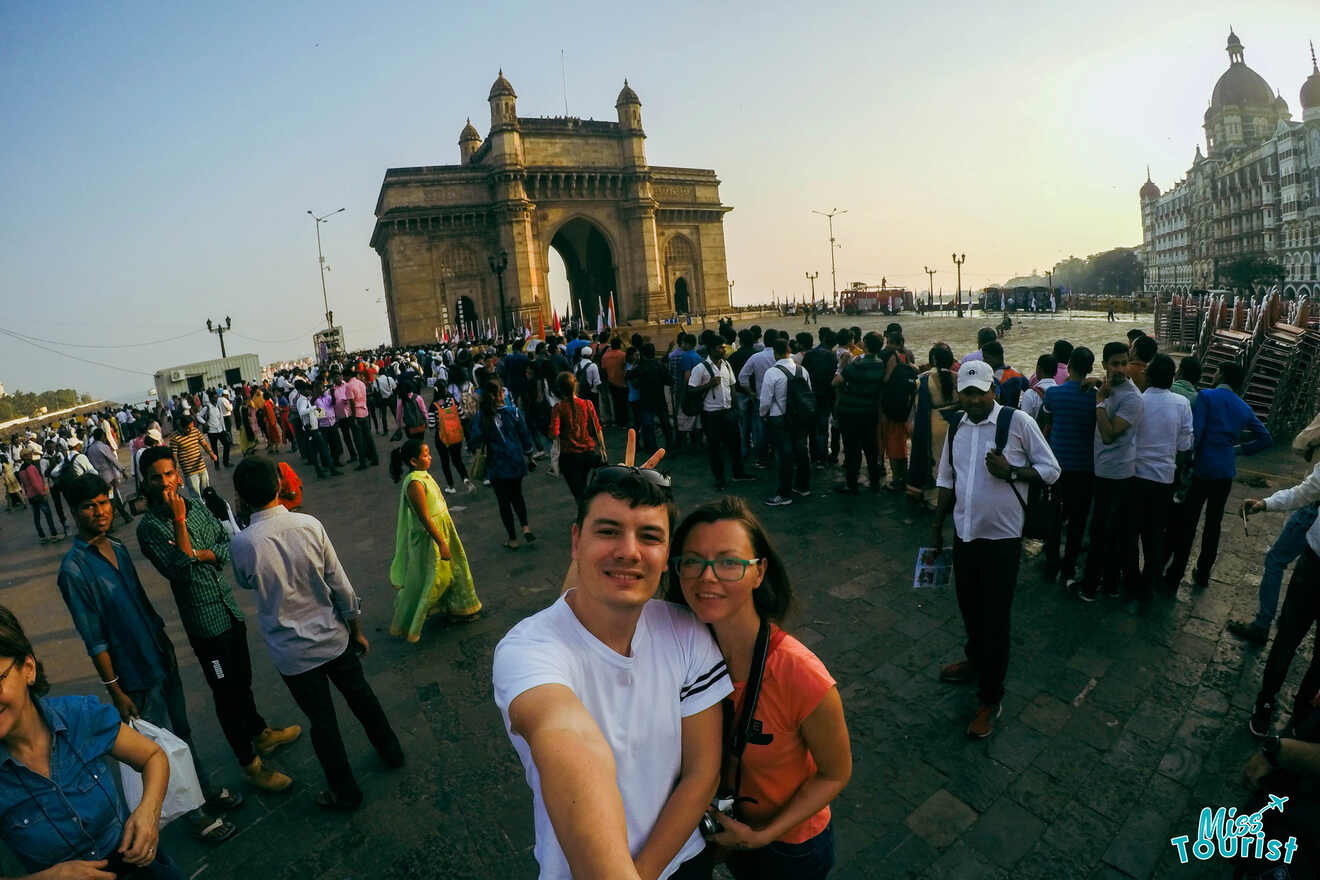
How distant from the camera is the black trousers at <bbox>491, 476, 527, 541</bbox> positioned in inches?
244

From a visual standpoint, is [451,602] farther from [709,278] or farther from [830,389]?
[709,278]

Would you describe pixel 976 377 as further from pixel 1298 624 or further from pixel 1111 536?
pixel 1111 536

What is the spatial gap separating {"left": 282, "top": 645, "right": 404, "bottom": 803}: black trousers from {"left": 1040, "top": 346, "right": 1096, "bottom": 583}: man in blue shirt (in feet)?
14.6

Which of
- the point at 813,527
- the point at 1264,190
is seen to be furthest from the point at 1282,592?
the point at 1264,190

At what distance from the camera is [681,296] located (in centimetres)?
4388

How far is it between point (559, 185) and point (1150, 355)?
117ft

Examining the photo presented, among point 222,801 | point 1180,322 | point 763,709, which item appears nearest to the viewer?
point 763,709

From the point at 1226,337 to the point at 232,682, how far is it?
46.1 feet

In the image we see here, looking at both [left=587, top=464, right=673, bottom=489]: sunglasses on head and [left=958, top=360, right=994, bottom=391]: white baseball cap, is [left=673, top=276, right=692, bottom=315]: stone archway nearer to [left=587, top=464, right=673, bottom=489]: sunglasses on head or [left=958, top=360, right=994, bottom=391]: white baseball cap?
[left=958, top=360, right=994, bottom=391]: white baseball cap

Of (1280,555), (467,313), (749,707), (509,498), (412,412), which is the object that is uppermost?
(467,313)

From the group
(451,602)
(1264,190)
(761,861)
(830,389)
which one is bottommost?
(451,602)

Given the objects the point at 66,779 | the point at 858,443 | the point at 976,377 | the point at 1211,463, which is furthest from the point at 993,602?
the point at 858,443

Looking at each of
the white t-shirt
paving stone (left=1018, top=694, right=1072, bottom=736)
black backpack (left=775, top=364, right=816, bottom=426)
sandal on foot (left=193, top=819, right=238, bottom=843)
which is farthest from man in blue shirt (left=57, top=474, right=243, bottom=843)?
black backpack (left=775, top=364, right=816, bottom=426)

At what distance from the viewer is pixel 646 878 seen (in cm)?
126
